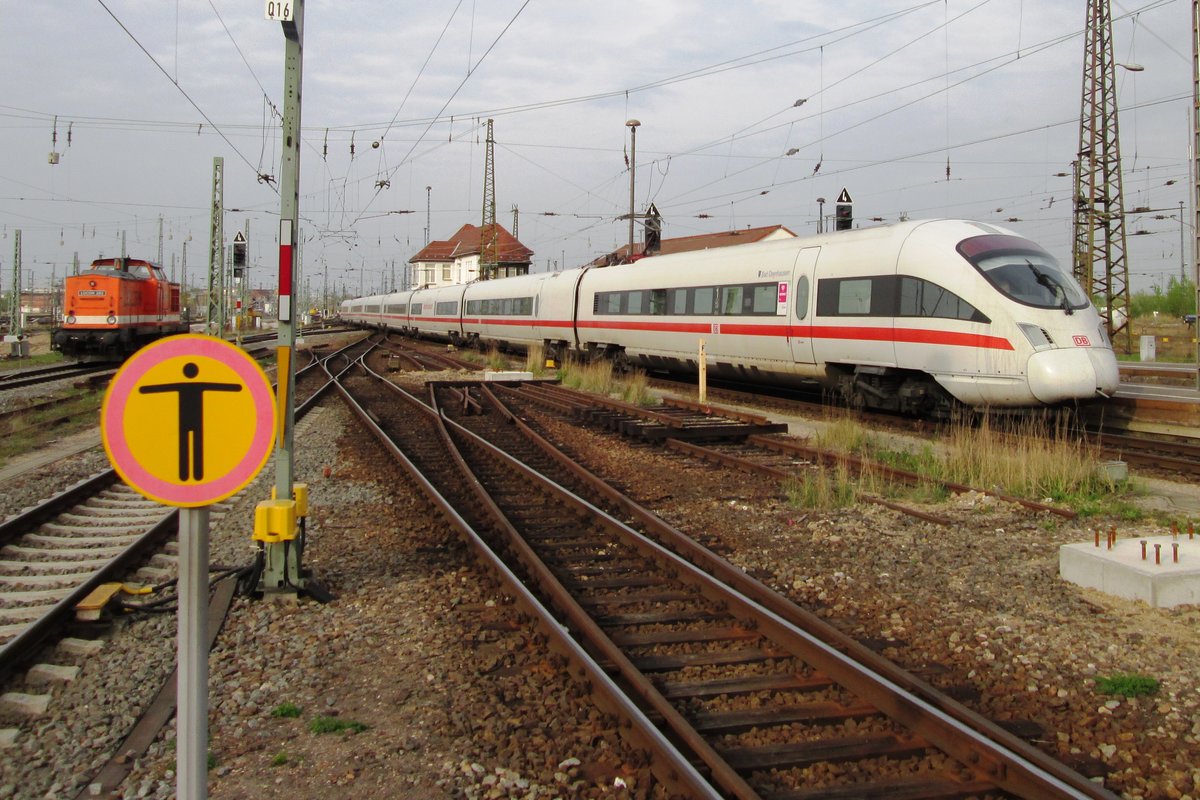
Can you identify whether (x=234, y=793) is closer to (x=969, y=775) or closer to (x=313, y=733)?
(x=313, y=733)

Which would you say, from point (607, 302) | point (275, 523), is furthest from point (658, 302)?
point (275, 523)

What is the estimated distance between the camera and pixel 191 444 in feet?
7.89

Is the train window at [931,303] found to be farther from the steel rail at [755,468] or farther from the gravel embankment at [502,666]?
the gravel embankment at [502,666]

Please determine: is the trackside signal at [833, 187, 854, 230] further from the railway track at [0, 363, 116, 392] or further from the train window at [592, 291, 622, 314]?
the railway track at [0, 363, 116, 392]

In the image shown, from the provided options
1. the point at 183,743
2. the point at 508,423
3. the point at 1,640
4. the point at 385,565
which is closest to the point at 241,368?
the point at 183,743

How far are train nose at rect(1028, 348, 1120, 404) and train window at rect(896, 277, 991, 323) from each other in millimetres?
855

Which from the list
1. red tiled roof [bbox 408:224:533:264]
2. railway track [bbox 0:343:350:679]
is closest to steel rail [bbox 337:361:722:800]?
railway track [bbox 0:343:350:679]

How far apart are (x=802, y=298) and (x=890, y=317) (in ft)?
7.07

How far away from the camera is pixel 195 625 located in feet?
7.64

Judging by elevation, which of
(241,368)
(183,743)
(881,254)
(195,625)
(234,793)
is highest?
(881,254)

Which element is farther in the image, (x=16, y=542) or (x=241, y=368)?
(x=16, y=542)

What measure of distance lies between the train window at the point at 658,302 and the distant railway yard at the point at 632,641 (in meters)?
10.1

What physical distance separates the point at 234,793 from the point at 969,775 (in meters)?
2.68

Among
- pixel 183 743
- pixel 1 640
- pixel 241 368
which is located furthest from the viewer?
pixel 1 640
